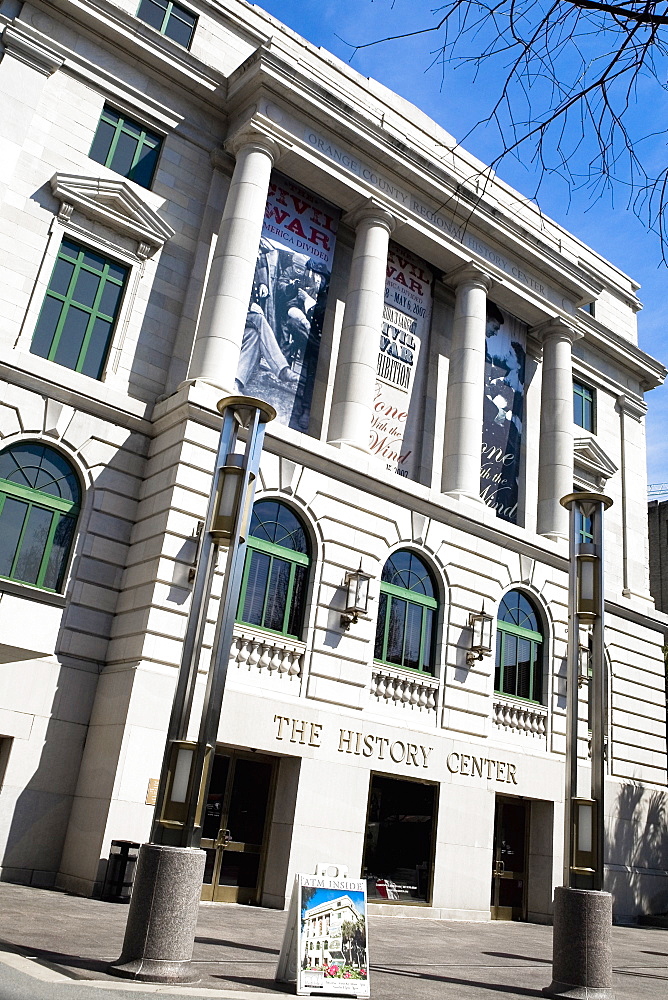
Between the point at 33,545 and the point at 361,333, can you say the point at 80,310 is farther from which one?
the point at 361,333

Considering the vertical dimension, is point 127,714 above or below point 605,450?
below

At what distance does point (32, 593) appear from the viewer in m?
17.6

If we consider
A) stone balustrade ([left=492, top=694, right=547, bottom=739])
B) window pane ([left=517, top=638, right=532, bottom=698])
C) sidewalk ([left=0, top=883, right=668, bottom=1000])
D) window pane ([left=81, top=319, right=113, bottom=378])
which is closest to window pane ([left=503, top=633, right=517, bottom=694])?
window pane ([left=517, top=638, right=532, bottom=698])

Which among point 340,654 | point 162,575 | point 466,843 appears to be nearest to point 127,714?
point 162,575

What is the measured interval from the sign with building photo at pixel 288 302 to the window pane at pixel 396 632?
5.34 meters

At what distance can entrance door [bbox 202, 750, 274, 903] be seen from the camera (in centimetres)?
1750

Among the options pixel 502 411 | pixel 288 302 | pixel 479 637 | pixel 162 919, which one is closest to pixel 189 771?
pixel 162 919

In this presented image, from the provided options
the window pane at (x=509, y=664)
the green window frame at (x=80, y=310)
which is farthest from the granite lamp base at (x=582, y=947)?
the green window frame at (x=80, y=310)

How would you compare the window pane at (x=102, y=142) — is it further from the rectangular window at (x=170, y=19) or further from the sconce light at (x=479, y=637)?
the sconce light at (x=479, y=637)

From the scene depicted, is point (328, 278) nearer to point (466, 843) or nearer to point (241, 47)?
point (241, 47)

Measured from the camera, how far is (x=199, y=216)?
2303cm

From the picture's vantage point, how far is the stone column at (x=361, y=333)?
882 inches

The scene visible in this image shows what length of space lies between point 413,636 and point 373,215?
12.1 meters

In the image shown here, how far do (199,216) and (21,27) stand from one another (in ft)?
19.4
